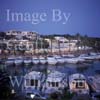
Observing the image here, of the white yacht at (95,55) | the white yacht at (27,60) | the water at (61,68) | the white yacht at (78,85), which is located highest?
the white yacht at (95,55)

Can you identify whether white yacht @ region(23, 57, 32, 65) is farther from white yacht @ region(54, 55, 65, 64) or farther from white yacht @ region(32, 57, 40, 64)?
white yacht @ region(54, 55, 65, 64)

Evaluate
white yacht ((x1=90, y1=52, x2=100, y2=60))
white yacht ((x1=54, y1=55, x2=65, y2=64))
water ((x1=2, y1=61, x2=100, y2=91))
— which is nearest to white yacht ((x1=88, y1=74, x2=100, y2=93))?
water ((x1=2, y1=61, x2=100, y2=91))

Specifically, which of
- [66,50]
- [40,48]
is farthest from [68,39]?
[40,48]

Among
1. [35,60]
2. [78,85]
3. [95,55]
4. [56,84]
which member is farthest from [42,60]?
[95,55]

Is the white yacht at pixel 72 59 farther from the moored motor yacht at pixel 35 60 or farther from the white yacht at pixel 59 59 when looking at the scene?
the moored motor yacht at pixel 35 60

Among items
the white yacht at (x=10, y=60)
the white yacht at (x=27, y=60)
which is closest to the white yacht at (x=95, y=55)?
the white yacht at (x=27, y=60)

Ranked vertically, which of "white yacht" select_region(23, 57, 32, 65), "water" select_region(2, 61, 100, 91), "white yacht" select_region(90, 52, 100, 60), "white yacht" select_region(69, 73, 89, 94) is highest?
"white yacht" select_region(90, 52, 100, 60)
